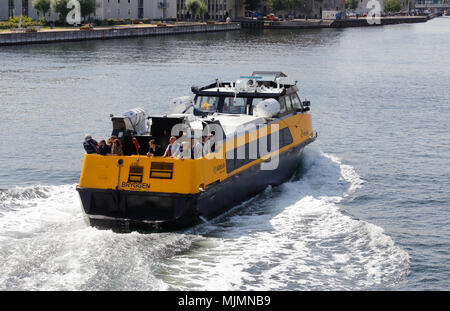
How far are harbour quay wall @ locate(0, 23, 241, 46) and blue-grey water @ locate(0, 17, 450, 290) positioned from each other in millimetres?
40529

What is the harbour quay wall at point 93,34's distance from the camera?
9388cm

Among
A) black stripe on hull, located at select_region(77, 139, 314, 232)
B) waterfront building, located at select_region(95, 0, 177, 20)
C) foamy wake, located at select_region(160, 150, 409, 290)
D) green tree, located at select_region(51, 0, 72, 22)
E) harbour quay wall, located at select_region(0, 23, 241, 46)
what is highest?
waterfront building, located at select_region(95, 0, 177, 20)

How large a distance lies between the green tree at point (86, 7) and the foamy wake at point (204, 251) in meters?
112

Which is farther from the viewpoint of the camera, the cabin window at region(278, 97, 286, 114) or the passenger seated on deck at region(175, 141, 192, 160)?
the cabin window at region(278, 97, 286, 114)

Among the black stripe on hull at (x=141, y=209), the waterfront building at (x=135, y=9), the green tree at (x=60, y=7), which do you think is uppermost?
the waterfront building at (x=135, y=9)

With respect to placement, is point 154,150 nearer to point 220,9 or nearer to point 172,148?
point 172,148

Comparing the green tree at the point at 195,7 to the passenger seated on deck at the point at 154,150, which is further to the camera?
the green tree at the point at 195,7

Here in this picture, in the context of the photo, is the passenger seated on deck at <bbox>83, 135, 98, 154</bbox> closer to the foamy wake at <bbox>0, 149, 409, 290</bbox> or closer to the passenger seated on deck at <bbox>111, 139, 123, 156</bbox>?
the passenger seated on deck at <bbox>111, 139, 123, 156</bbox>

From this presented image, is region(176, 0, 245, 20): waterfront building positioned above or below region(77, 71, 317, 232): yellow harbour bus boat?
above


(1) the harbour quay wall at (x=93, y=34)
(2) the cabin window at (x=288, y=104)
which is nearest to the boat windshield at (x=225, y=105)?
(2) the cabin window at (x=288, y=104)

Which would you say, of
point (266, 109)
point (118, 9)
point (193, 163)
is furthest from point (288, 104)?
point (118, 9)

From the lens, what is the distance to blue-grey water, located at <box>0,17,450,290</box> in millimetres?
16266

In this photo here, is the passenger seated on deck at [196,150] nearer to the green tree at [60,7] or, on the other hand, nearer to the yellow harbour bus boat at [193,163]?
the yellow harbour bus boat at [193,163]

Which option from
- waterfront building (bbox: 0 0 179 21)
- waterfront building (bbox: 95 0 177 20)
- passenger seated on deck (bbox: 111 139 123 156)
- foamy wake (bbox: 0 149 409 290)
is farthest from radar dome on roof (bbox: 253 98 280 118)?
waterfront building (bbox: 95 0 177 20)
